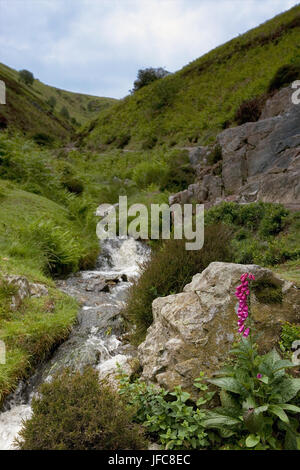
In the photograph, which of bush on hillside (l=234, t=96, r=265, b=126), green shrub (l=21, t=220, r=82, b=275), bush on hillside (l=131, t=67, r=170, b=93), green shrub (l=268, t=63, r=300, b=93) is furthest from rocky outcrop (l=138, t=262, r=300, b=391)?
bush on hillside (l=131, t=67, r=170, b=93)

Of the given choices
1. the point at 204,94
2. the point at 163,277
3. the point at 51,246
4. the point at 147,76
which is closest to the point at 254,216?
the point at 163,277

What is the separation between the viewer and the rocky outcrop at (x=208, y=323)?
2.89 metres

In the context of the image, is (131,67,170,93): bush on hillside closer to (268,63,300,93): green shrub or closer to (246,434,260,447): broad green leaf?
(268,63,300,93): green shrub

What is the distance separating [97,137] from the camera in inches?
1169

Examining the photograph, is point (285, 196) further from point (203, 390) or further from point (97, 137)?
point (97, 137)

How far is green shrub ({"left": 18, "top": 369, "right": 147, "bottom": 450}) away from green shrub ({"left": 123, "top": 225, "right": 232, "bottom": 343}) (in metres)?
1.93

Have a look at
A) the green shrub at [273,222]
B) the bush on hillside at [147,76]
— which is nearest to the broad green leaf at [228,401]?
the green shrub at [273,222]

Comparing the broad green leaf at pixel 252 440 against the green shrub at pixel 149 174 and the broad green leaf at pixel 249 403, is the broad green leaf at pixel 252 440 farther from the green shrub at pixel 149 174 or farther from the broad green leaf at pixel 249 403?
the green shrub at pixel 149 174

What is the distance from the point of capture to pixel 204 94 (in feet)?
79.4

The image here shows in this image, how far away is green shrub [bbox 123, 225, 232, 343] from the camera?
453cm

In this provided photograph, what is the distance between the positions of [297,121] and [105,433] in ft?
35.1

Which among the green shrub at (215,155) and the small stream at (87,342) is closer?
the small stream at (87,342)

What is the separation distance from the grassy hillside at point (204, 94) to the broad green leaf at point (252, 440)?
17121 mm
